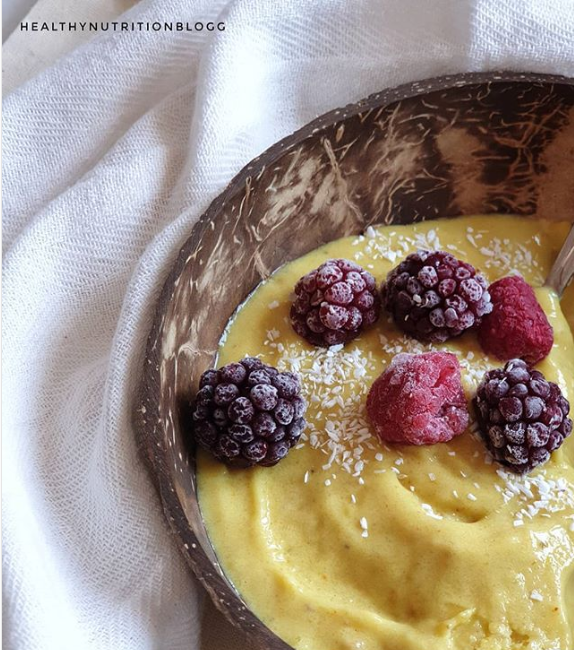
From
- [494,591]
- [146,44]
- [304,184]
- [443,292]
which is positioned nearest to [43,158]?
[146,44]

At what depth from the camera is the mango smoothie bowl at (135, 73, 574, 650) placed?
132cm

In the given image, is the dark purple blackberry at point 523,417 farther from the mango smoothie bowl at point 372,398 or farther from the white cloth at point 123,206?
the white cloth at point 123,206

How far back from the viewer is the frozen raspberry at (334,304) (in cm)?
151

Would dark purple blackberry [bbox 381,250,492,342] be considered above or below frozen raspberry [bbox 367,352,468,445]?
above

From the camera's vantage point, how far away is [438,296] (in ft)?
4.96

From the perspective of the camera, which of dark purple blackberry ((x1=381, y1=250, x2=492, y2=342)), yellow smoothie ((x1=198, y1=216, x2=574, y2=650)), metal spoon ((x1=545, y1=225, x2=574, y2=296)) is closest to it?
yellow smoothie ((x1=198, y1=216, x2=574, y2=650))

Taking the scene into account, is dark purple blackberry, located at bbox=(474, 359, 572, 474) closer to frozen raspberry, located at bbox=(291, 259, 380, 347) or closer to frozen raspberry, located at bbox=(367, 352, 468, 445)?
frozen raspberry, located at bbox=(367, 352, 468, 445)

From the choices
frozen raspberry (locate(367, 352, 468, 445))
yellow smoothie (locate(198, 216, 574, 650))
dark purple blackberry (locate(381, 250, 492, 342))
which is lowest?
yellow smoothie (locate(198, 216, 574, 650))

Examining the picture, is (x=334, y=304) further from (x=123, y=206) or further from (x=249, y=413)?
(x=123, y=206)

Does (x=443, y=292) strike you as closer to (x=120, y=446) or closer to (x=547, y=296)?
(x=547, y=296)

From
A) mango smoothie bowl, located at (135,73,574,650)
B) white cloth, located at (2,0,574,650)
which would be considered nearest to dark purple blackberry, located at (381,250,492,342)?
mango smoothie bowl, located at (135,73,574,650)

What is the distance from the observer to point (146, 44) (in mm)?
1815

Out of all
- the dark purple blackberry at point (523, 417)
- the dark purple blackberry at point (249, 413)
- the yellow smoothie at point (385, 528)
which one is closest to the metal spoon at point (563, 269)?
the yellow smoothie at point (385, 528)

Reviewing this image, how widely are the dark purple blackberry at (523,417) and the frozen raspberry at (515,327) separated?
10 cm
